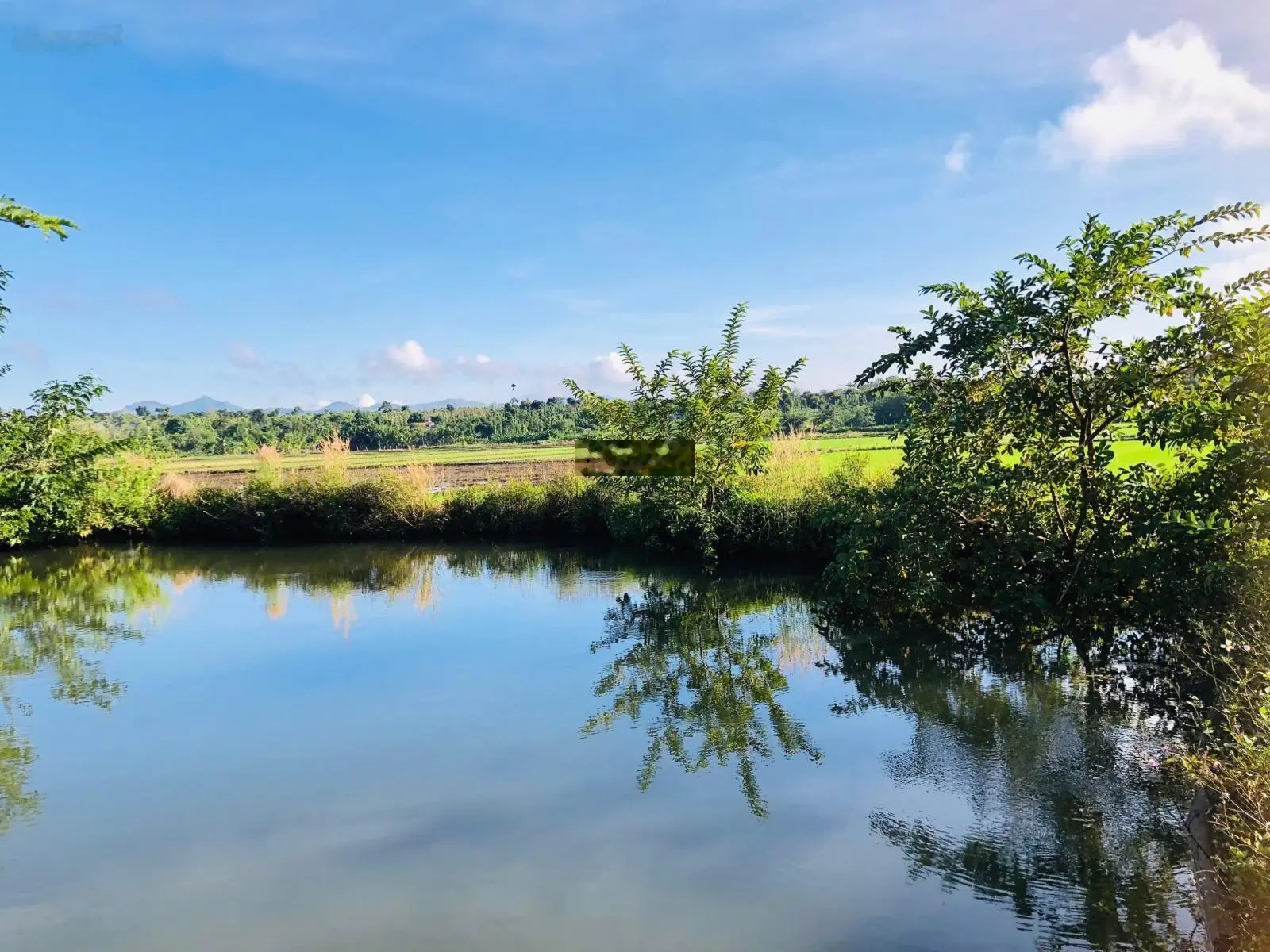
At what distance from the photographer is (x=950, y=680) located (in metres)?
5.73

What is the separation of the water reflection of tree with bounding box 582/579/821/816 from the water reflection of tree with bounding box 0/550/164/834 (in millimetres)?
3510

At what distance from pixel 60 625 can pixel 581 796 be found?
24.5 feet

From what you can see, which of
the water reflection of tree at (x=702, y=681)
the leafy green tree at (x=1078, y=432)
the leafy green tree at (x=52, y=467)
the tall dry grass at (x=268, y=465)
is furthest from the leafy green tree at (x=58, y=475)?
the leafy green tree at (x=1078, y=432)

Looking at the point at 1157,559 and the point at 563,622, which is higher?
the point at 1157,559

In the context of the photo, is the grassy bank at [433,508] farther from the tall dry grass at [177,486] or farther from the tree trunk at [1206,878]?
the tree trunk at [1206,878]

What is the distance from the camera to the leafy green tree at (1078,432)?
484cm

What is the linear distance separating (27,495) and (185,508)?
7.95ft

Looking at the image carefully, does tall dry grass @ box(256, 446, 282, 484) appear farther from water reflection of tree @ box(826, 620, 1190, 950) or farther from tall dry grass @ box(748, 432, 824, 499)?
water reflection of tree @ box(826, 620, 1190, 950)

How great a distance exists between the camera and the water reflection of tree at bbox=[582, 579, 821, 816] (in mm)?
4793

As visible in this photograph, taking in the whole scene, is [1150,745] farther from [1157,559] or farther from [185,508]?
[185,508]

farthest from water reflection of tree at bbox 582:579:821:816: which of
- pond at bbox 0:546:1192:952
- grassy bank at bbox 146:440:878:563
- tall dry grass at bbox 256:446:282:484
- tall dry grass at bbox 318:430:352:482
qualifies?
tall dry grass at bbox 256:446:282:484

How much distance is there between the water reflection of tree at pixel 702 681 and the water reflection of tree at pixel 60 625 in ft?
Result: 11.5

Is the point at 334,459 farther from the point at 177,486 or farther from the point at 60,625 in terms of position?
the point at 60,625

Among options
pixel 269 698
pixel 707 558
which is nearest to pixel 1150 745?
pixel 269 698
